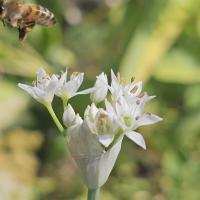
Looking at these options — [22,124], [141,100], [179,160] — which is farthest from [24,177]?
[141,100]

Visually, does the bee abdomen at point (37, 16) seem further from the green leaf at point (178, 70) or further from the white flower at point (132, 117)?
the green leaf at point (178, 70)

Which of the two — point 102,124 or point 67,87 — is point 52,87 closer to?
point 67,87

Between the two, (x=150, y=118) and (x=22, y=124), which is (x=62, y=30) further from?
(x=150, y=118)

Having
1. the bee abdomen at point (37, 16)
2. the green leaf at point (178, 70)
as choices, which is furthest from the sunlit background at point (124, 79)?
the bee abdomen at point (37, 16)

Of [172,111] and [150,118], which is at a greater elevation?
[150,118]

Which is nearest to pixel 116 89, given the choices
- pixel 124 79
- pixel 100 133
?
pixel 100 133

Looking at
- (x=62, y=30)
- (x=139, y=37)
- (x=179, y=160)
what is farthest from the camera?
(x=62, y=30)
